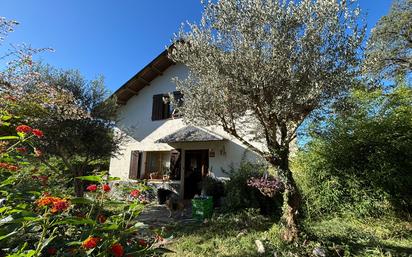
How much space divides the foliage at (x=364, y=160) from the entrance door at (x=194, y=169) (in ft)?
17.4

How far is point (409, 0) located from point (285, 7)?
1147 centimetres

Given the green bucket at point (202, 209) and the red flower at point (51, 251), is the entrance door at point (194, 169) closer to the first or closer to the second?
the green bucket at point (202, 209)

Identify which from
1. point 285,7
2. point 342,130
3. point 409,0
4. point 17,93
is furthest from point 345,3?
point 409,0

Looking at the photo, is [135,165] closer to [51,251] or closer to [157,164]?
[157,164]

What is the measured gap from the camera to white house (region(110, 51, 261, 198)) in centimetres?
1170

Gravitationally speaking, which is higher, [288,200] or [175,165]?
[175,165]

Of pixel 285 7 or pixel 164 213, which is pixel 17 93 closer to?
pixel 285 7

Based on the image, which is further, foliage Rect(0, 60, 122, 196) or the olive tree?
foliage Rect(0, 60, 122, 196)

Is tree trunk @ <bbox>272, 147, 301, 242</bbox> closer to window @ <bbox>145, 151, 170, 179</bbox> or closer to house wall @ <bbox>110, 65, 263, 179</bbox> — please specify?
house wall @ <bbox>110, 65, 263, 179</bbox>

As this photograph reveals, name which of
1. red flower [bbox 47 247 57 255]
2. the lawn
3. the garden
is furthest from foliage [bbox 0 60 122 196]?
red flower [bbox 47 247 57 255]

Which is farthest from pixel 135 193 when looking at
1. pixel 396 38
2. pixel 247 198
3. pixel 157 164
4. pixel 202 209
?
pixel 396 38

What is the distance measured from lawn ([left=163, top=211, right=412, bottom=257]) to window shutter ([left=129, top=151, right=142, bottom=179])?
6.75 m

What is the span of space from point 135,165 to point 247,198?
7287 mm

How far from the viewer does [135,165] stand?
13.8 m
